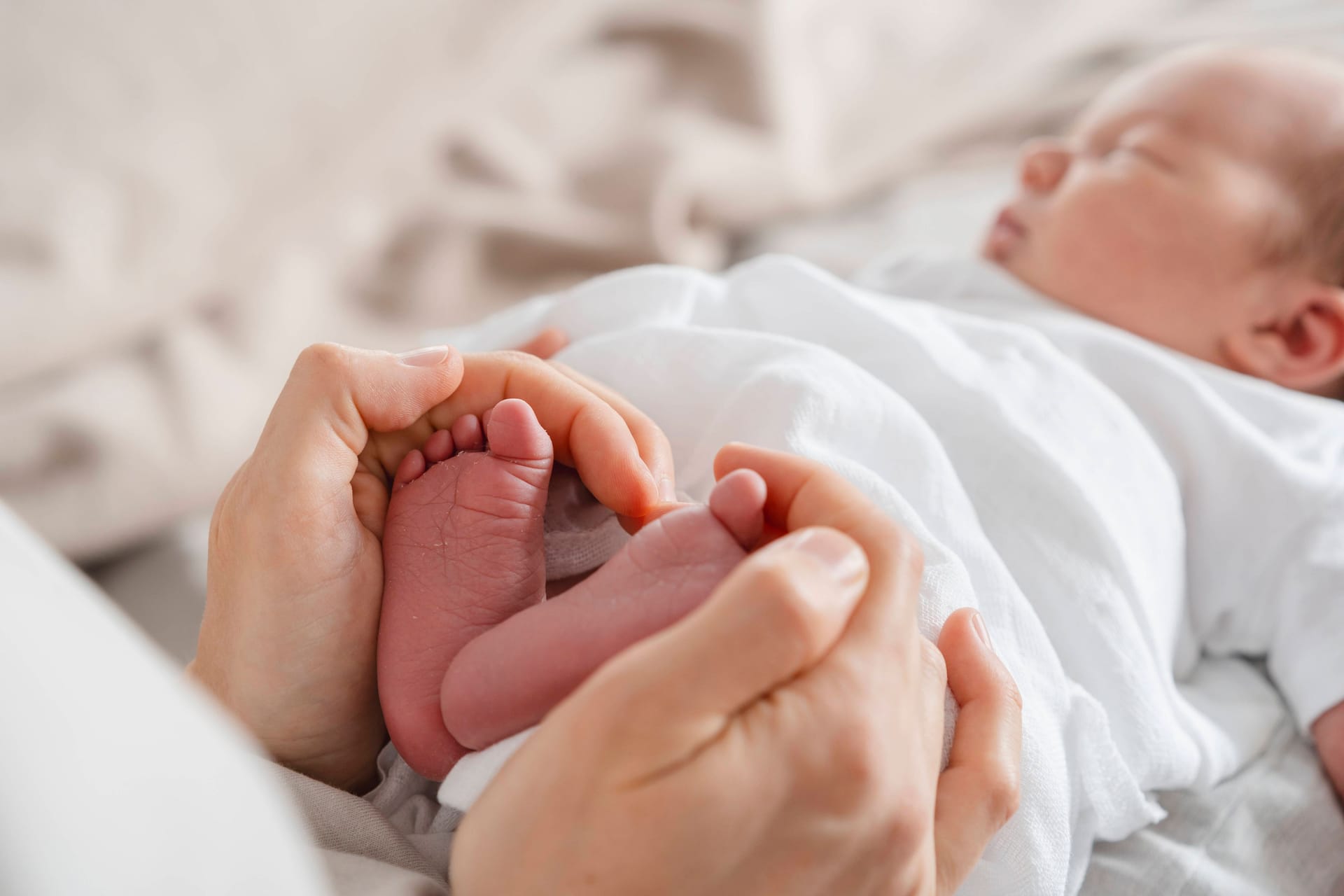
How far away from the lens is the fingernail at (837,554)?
424 mm

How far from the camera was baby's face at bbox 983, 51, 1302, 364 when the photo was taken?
985 mm

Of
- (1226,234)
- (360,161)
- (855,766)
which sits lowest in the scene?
(1226,234)

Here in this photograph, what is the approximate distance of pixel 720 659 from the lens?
386 mm

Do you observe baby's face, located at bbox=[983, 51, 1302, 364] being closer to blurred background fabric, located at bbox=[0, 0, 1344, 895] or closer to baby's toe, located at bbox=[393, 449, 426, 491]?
blurred background fabric, located at bbox=[0, 0, 1344, 895]

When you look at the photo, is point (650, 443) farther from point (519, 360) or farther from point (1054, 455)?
point (1054, 455)

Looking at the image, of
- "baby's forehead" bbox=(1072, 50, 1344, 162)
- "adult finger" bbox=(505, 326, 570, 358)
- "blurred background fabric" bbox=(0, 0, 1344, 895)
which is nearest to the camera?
"adult finger" bbox=(505, 326, 570, 358)

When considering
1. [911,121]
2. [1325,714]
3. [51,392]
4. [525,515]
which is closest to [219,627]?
[525,515]

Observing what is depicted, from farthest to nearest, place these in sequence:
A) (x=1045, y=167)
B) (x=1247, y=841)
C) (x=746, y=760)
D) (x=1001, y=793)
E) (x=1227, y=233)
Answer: (x=1045, y=167), (x=1227, y=233), (x=1247, y=841), (x=1001, y=793), (x=746, y=760)

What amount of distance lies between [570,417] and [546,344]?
0.81ft

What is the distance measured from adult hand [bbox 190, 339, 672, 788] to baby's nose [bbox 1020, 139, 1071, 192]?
2.36 ft

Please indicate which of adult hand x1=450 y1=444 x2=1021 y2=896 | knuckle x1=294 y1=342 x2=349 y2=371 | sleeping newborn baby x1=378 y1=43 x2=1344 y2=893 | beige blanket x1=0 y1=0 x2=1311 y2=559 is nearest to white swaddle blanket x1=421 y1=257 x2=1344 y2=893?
sleeping newborn baby x1=378 y1=43 x2=1344 y2=893

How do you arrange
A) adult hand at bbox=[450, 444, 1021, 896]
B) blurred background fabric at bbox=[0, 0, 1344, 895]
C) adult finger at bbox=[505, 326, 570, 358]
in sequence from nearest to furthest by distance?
1. adult hand at bbox=[450, 444, 1021, 896]
2. adult finger at bbox=[505, 326, 570, 358]
3. blurred background fabric at bbox=[0, 0, 1344, 895]

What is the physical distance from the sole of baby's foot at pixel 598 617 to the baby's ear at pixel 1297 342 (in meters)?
0.76

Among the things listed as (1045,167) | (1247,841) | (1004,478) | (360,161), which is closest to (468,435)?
(1004,478)
